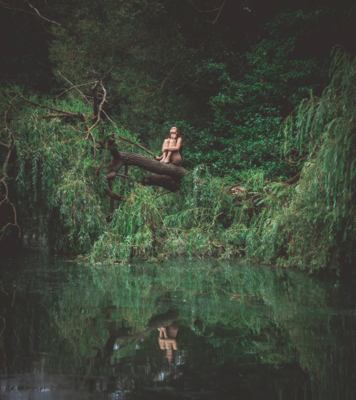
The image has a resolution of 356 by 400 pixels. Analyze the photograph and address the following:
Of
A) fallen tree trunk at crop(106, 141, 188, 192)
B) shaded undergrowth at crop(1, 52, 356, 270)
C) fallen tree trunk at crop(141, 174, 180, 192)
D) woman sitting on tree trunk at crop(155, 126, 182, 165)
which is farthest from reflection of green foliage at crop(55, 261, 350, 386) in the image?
woman sitting on tree trunk at crop(155, 126, 182, 165)

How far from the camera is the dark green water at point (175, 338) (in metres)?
3.64

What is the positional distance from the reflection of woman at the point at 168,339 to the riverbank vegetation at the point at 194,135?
8.94 ft

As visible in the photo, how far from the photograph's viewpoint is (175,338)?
16.1 ft

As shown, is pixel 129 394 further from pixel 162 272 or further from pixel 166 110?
pixel 166 110

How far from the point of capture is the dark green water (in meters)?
3.64

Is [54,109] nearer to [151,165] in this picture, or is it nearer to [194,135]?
[151,165]

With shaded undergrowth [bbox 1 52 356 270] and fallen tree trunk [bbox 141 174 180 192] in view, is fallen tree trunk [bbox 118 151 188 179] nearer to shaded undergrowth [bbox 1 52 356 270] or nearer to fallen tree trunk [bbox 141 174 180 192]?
fallen tree trunk [bbox 141 174 180 192]

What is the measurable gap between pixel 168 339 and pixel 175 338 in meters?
0.06

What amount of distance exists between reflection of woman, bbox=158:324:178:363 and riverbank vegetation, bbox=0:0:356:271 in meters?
2.72

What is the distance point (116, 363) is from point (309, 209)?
4.91m

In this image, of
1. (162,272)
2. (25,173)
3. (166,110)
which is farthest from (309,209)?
(166,110)

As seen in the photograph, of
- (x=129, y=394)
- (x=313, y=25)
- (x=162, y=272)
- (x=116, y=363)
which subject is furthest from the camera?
(x=313, y=25)

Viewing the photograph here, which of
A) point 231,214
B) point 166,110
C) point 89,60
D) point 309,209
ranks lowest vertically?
point 309,209

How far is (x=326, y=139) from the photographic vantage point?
7586mm
